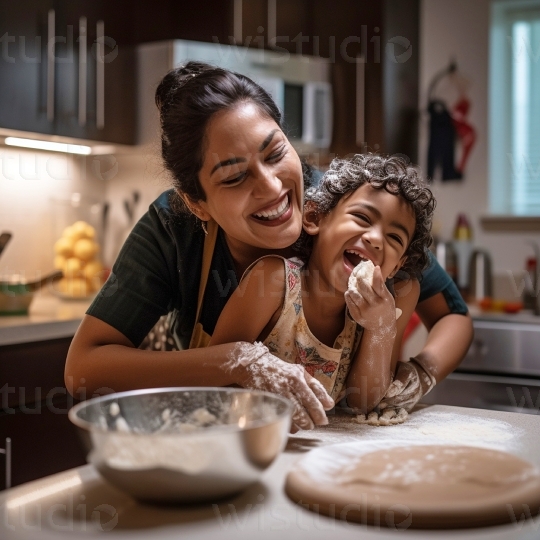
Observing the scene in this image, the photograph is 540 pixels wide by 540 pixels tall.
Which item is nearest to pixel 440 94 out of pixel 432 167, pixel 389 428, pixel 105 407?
pixel 432 167

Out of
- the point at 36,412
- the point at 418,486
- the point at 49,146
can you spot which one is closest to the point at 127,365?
the point at 418,486

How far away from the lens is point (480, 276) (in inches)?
119

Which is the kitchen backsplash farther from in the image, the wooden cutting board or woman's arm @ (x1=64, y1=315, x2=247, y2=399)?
the wooden cutting board

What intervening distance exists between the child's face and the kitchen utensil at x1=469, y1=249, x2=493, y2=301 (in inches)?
75.6

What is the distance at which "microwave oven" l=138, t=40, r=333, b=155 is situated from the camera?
2.72 meters

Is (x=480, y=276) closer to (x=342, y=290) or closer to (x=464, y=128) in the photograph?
(x=464, y=128)

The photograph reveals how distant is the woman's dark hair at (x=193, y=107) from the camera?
1195mm

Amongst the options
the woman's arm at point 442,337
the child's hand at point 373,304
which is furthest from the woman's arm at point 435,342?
the child's hand at point 373,304

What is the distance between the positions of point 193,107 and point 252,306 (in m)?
0.35

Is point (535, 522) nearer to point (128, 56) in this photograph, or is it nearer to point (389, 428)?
point (389, 428)

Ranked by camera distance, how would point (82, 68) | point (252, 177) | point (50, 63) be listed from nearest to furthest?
point (252, 177) < point (50, 63) < point (82, 68)

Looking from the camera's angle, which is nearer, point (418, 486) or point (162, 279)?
point (418, 486)

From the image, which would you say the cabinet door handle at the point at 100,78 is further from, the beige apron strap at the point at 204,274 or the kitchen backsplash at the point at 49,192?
the beige apron strap at the point at 204,274

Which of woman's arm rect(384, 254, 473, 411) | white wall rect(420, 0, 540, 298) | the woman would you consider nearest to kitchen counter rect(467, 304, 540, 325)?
white wall rect(420, 0, 540, 298)
